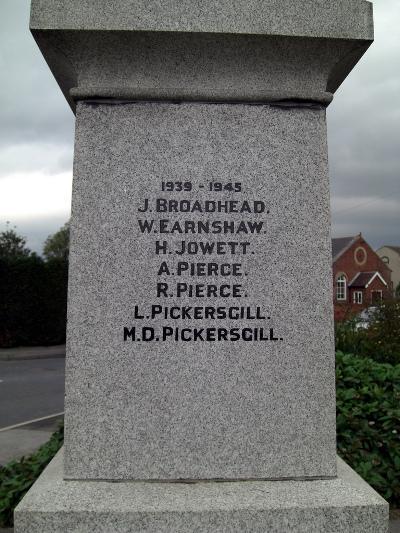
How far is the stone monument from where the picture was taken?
264 cm

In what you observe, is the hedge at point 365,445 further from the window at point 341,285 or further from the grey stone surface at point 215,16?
the window at point 341,285

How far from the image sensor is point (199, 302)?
2.74 meters

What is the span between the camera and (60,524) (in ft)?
7.74

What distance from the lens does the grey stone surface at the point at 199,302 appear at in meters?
2.67

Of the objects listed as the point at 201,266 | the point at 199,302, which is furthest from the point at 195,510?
Answer: the point at 201,266

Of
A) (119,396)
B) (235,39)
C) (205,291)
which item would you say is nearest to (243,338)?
(205,291)

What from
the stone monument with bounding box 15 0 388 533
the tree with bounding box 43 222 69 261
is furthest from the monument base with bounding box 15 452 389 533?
the tree with bounding box 43 222 69 261

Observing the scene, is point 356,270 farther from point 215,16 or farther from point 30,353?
point 215,16

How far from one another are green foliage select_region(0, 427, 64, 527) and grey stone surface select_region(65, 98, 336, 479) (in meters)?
1.44

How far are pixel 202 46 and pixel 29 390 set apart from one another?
10052mm

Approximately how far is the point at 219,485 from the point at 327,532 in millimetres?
512

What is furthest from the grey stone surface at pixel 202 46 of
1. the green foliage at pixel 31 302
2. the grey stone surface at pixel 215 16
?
the green foliage at pixel 31 302

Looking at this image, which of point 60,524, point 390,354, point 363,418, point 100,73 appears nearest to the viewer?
point 60,524

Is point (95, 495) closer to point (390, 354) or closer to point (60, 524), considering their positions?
point (60, 524)
